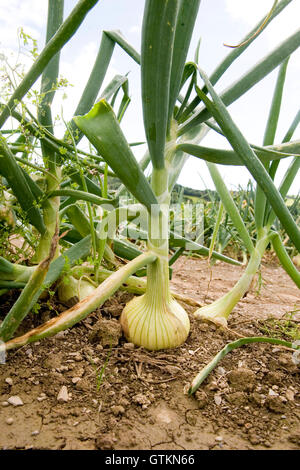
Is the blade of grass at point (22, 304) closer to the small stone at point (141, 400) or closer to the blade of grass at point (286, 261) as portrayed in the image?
the small stone at point (141, 400)

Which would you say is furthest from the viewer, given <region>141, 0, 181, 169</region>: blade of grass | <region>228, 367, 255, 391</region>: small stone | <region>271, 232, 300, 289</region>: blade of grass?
<region>271, 232, 300, 289</region>: blade of grass

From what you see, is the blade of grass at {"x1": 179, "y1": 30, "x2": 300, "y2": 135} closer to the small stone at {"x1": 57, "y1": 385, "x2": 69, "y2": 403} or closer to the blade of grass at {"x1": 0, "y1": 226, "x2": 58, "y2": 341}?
the blade of grass at {"x1": 0, "y1": 226, "x2": 58, "y2": 341}

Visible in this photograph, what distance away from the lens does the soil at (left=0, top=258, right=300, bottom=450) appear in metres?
0.57

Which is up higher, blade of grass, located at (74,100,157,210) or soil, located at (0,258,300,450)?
blade of grass, located at (74,100,157,210)

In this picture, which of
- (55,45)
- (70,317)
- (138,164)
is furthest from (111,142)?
(70,317)

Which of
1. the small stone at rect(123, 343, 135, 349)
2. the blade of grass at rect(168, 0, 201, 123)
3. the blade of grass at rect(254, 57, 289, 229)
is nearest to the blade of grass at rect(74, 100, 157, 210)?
the blade of grass at rect(168, 0, 201, 123)

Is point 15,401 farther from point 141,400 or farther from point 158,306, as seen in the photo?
point 158,306

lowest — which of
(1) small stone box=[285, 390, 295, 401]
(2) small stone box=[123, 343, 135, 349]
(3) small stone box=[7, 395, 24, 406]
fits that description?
(1) small stone box=[285, 390, 295, 401]

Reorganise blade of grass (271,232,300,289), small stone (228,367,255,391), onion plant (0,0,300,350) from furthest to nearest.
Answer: blade of grass (271,232,300,289), small stone (228,367,255,391), onion plant (0,0,300,350)

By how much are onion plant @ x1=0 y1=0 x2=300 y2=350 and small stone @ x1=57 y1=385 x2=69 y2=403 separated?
0.11 meters

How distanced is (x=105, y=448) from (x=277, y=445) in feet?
0.89

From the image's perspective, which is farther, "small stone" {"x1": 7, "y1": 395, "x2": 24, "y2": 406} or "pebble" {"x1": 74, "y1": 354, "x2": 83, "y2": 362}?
"pebble" {"x1": 74, "y1": 354, "x2": 83, "y2": 362}
